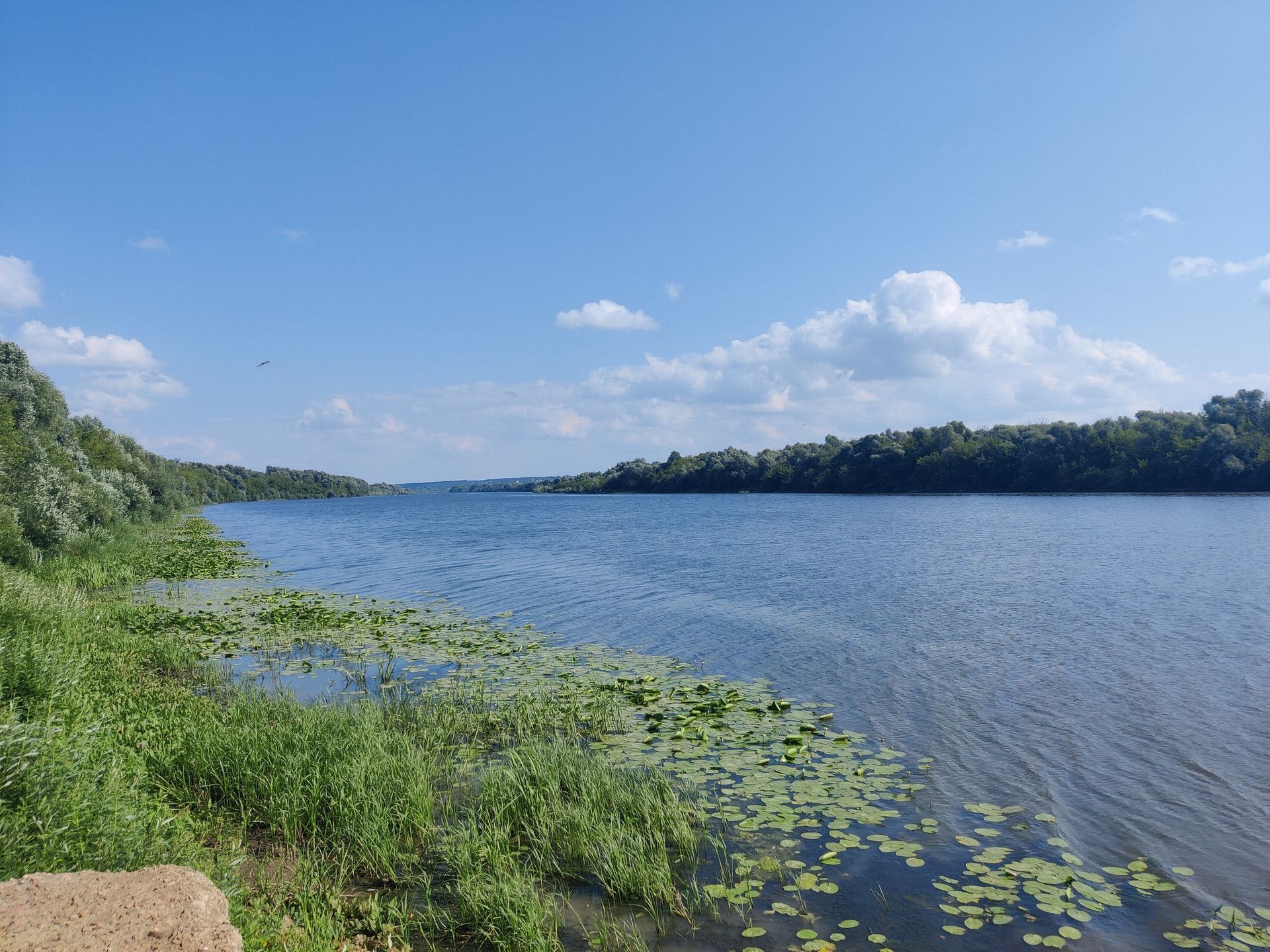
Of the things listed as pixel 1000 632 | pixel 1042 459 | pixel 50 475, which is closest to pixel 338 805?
pixel 1000 632

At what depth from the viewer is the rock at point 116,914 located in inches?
159

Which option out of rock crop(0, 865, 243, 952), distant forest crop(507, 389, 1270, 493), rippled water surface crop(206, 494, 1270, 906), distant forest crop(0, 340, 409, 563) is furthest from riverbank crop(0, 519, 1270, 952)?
distant forest crop(507, 389, 1270, 493)

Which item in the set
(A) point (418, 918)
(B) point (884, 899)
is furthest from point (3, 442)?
(B) point (884, 899)

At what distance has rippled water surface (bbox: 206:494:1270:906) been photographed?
438 inches

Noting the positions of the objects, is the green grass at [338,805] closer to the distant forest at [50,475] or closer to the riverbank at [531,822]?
the riverbank at [531,822]

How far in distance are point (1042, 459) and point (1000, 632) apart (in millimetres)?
99224

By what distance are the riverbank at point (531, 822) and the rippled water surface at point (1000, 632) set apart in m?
1.32

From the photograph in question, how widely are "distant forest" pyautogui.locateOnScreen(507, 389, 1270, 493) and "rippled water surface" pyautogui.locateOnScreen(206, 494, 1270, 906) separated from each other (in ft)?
128

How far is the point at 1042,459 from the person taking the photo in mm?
107500

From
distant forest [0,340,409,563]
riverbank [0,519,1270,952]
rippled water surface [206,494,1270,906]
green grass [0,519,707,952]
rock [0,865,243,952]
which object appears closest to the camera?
rock [0,865,243,952]

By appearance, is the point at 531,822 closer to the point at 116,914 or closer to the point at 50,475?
the point at 116,914

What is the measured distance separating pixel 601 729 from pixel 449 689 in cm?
417

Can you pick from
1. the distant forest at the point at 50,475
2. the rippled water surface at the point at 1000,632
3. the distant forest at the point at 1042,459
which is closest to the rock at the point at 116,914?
the rippled water surface at the point at 1000,632

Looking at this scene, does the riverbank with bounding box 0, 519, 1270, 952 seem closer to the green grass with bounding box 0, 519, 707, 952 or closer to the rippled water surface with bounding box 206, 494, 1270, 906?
the green grass with bounding box 0, 519, 707, 952
